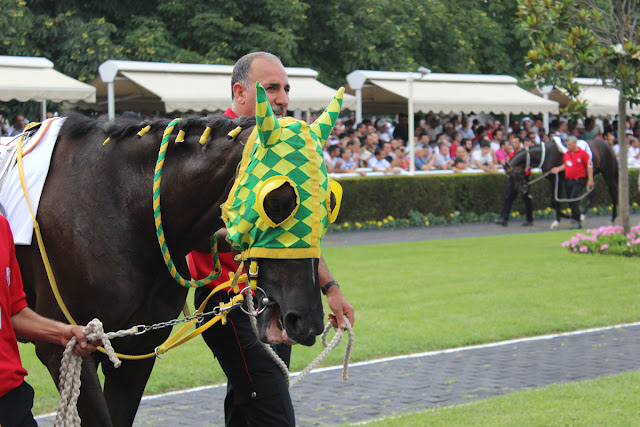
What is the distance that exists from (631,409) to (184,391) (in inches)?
122

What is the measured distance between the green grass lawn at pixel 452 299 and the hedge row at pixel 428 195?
3319 mm

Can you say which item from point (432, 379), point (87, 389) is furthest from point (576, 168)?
point (87, 389)

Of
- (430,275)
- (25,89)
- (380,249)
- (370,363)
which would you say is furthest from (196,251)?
(25,89)

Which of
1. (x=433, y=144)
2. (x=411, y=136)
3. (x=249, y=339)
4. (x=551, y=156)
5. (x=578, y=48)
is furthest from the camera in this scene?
(x=433, y=144)

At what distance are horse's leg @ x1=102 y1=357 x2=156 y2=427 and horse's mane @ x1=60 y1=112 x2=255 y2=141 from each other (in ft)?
3.24

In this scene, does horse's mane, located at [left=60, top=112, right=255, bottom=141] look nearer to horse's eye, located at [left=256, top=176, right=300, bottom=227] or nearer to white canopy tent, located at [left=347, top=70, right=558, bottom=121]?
horse's eye, located at [left=256, top=176, right=300, bottom=227]

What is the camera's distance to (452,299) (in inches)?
409

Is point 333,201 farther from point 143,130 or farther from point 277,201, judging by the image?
point 143,130

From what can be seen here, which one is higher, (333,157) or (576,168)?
(333,157)

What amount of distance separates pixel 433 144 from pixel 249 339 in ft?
62.1

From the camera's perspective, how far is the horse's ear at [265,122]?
117 inches

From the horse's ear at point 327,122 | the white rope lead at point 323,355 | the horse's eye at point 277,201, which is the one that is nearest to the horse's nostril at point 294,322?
the horse's eye at point 277,201

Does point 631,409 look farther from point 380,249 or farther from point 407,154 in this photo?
point 407,154

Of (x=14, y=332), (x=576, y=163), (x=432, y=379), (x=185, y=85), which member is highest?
(x=185, y=85)
